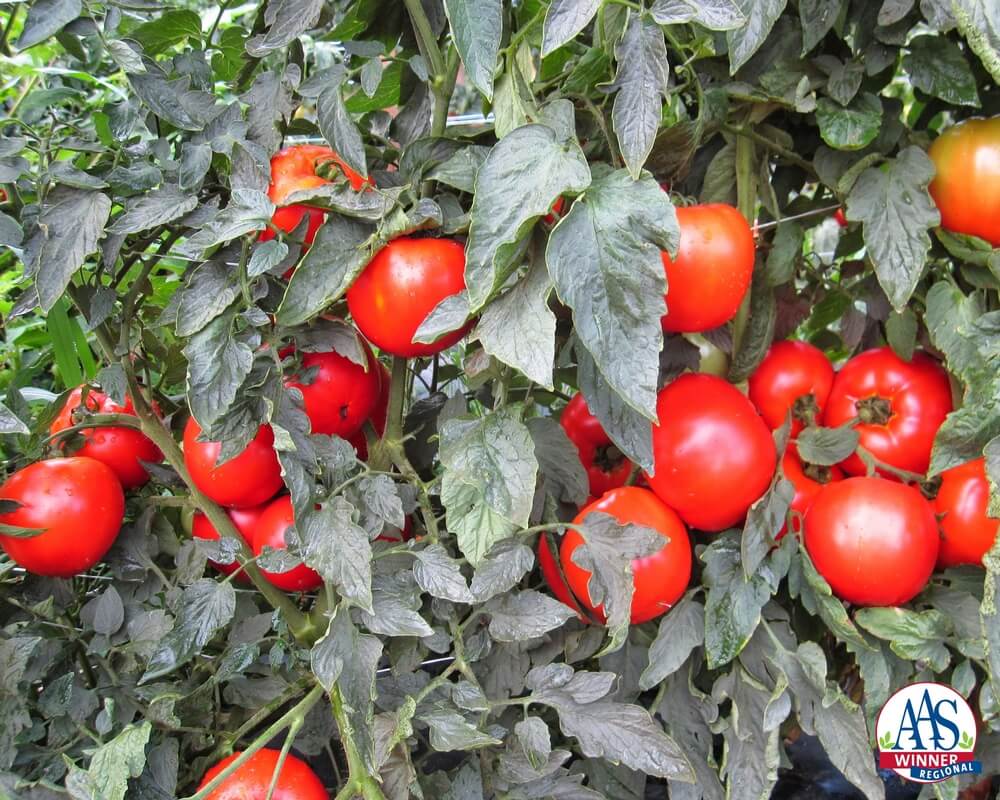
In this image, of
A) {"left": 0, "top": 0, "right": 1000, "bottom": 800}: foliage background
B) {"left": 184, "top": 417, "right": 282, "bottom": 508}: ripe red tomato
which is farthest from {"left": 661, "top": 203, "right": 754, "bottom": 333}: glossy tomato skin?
{"left": 184, "top": 417, "right": 282, "bottom": 508}: ripe red tomato

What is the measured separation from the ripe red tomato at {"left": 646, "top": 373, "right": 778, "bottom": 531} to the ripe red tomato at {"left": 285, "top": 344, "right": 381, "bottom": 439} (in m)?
0.22

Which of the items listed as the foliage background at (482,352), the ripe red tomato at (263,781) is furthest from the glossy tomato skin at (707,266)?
the ripe red tomato at (263,781)

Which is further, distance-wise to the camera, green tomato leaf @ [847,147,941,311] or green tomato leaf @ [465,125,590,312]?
green tomato leaf @ [847,147,941,311]

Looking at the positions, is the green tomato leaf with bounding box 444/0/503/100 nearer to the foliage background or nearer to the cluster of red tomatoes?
the foliage background

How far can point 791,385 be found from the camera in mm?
755

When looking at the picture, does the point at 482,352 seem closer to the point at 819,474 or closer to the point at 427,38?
the point at 427,38

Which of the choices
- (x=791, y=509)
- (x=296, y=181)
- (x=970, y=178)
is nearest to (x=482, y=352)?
(x=296, y=181)

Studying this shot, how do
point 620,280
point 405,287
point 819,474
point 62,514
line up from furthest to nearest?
point 819,474
point 62,514
point 405,287
point 620,280

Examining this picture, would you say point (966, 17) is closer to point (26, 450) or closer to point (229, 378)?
point (229, 378)

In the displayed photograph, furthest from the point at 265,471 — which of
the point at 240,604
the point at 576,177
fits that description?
the point at 576,177

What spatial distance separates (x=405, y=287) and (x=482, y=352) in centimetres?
7

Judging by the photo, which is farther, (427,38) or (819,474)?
(819,474)

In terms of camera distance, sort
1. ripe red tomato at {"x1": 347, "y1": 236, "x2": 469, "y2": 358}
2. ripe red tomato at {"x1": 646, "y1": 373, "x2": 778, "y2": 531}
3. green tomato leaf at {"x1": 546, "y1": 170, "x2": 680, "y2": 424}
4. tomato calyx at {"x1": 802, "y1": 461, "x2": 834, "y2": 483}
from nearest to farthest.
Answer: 1. green tomato leaf at {"x1": 546, "y1": 170, "x2": 680, "y2": 424}
2. ripe red tomato at {"x1": 347, "y1": 236, "x2": 469, "y2": 358}
3. ripe red tomato at {"x1": 646, "y1": 373, "x2": 778, "y2": 531}
4. tomato calyx at {"x1": 802, "y1": 461, "x2": 834, "y2": 483}

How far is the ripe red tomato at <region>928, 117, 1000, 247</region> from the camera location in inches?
25.2
